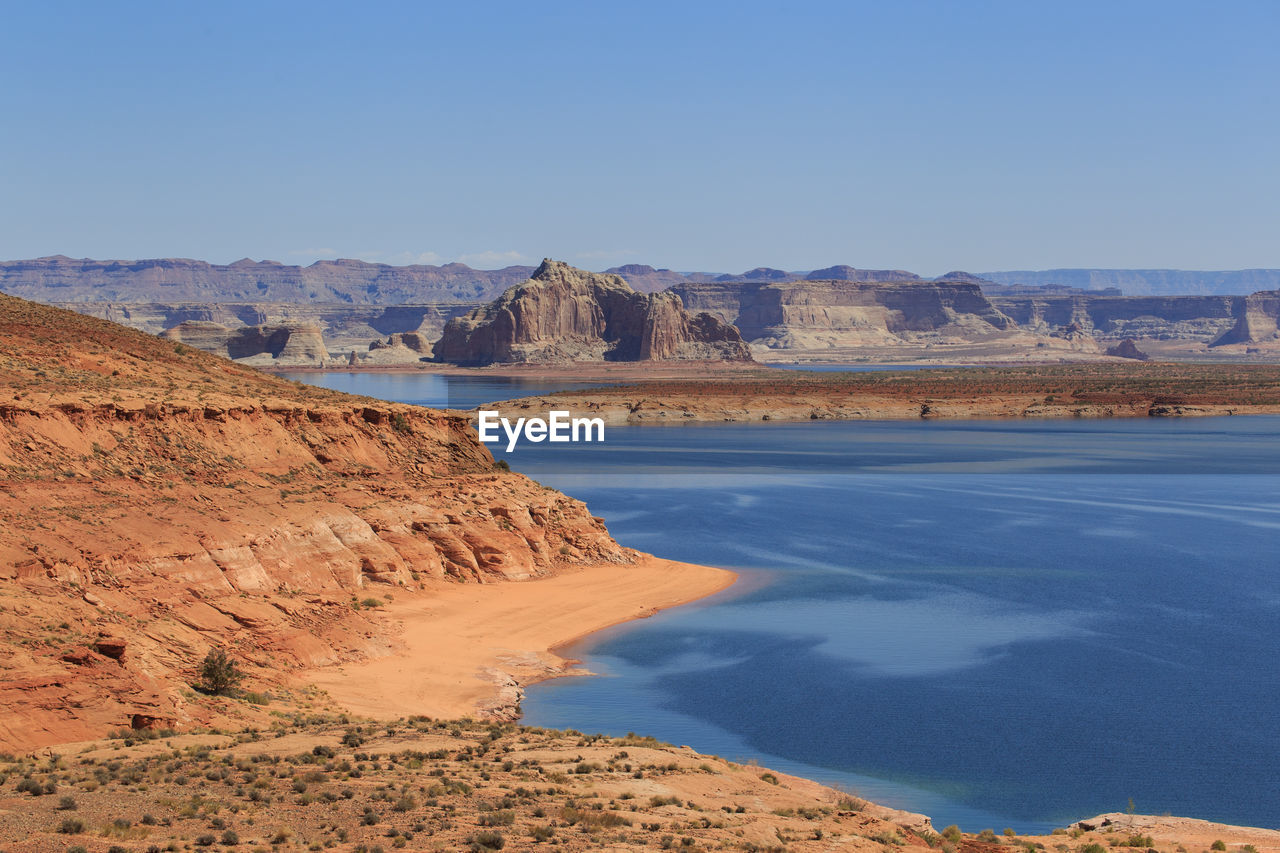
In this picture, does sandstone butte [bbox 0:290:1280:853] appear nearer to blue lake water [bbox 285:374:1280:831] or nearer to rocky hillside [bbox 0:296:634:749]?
rocky hillside [bbox 0:296:634:749]

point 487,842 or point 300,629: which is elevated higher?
point 487,842

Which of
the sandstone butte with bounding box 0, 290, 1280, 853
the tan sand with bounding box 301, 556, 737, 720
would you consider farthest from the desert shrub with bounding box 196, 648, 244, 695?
the tan sand with bounding box 301, 556, 737, 720

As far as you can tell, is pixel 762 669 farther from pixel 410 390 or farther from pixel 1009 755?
pixel 410 390

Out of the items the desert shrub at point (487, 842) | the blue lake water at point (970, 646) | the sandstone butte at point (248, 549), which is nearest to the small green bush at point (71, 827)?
the desert shrub at point (487, 842)

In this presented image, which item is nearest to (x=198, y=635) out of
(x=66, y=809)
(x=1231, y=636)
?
(x=66, y=809)

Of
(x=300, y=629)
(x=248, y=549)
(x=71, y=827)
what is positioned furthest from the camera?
(x=248, y=549)

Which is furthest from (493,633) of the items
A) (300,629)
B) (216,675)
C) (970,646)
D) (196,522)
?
(970,646)

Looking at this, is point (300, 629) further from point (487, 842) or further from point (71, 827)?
point (487, 842)

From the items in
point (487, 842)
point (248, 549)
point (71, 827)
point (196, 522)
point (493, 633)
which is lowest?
point (493, 633)
